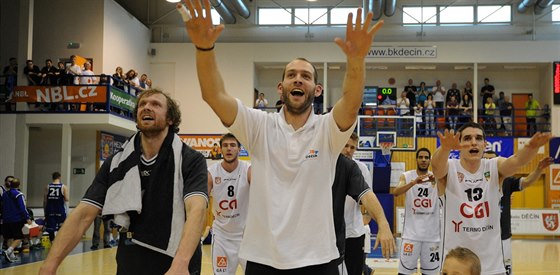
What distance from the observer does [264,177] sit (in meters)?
3.79

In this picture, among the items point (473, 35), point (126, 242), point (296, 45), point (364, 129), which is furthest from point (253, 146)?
point (473, 35)

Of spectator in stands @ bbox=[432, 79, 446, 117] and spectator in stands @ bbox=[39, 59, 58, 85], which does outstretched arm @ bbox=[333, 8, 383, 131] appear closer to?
spectator in stands @ bbox=[39, 59, 58, 85]

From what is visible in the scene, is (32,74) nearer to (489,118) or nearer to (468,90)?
(468,90)

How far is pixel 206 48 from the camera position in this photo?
3.55 metres

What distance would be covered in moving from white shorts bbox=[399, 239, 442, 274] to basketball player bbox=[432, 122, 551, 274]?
118 inches

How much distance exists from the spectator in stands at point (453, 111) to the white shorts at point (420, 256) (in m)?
18.3

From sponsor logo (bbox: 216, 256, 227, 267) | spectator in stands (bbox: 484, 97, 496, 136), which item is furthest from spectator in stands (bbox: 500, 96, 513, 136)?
sponsor logo (bbox: 216, 256, 227, 267)

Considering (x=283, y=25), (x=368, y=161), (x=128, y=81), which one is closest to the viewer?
(x=128, y=81)

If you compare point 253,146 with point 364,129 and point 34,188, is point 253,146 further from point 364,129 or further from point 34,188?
point 34,188

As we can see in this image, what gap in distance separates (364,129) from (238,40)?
9076 millimetres

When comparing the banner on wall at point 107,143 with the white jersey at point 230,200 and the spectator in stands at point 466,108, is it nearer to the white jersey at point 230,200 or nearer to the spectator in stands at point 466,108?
the spectator in stands at point 466,108

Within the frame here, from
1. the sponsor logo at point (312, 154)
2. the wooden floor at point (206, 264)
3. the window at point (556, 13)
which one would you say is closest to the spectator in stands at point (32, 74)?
the wooden floor at point (206, 264)

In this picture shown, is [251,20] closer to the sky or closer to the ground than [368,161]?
closer to the sky

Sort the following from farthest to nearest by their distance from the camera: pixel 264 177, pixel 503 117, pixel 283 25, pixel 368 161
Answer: pixel 283 25
pixel 503 117
pixel 368 161
pixel 264 177
